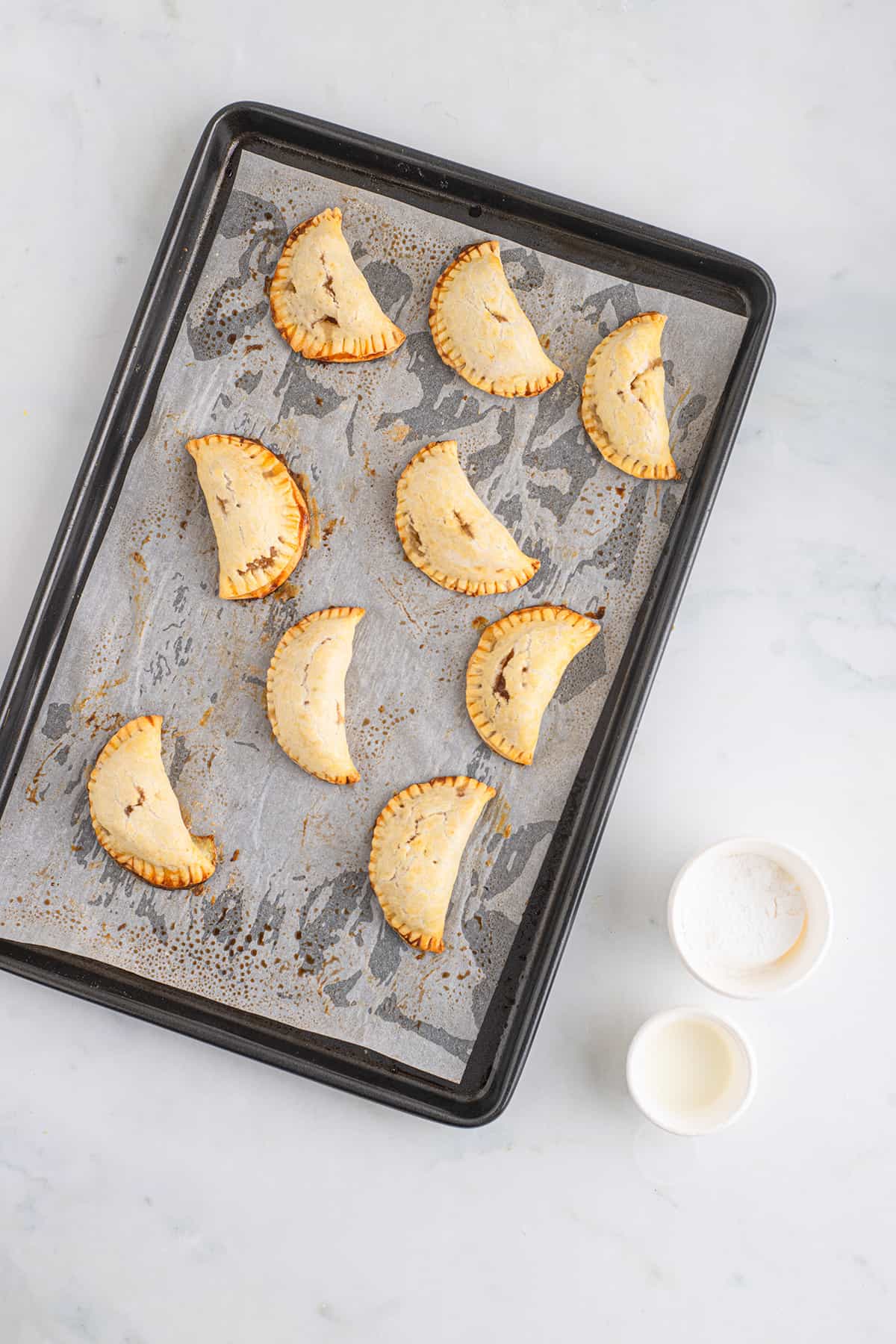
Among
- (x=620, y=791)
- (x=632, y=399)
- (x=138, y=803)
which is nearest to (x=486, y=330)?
(x=632, y=399)

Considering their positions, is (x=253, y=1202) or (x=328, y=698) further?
(x=253, y=1202)

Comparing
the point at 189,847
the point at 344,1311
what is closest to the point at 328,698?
the point at 189,847

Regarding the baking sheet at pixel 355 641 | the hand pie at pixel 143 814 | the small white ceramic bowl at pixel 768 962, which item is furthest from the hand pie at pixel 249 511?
the small white ceramic bowl at pixel 768 962

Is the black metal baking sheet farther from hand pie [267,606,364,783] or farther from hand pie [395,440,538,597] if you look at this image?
hand pie [267,606,364,783]

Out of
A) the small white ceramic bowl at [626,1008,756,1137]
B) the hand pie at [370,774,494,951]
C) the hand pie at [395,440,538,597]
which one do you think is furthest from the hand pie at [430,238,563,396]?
the small white ceramic bowl at [626,1008,756,1137]

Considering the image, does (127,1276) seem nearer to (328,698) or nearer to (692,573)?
(328,698)

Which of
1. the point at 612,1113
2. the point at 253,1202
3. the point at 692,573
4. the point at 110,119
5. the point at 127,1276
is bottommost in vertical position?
the point at 127,1276

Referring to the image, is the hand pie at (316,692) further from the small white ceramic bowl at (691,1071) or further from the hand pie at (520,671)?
the small white ceramic bowl at (691,1071)
